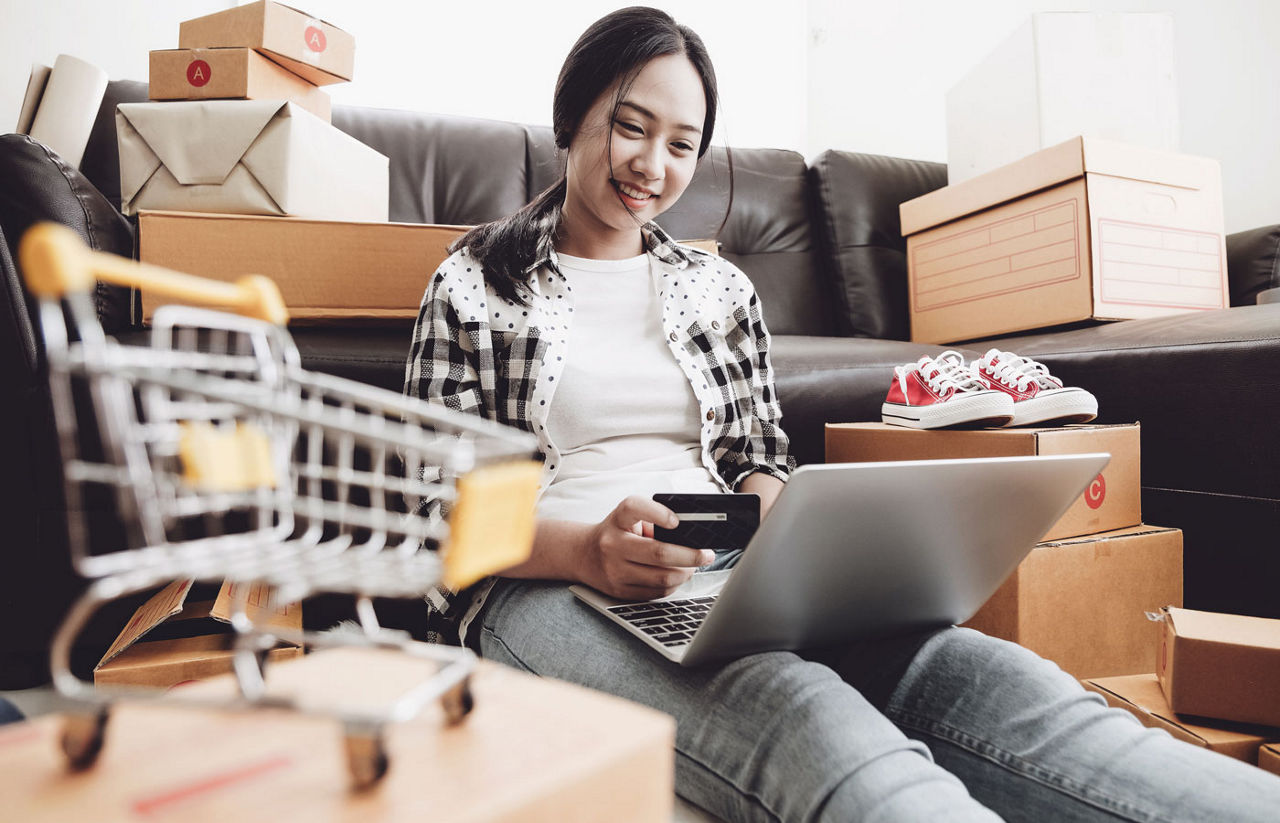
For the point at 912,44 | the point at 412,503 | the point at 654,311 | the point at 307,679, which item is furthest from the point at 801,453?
the point at 912,44

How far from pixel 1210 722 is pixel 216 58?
1594 mm

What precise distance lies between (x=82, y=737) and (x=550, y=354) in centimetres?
62

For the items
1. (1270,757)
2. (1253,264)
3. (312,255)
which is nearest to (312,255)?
(312,255)

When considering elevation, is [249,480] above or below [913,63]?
below

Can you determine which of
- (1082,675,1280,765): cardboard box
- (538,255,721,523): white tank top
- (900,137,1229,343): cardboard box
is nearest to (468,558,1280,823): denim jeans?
(538,255,721,523): white tank top

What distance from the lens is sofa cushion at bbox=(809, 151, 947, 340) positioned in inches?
78.6

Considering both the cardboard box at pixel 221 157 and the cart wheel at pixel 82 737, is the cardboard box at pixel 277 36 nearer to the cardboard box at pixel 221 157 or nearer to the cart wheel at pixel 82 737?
the cardboard box at pixel 221 157

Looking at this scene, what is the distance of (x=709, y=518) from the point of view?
0.71m

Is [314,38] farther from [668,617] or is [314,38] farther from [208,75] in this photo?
[668,617]

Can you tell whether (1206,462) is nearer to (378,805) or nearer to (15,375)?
(378,805)

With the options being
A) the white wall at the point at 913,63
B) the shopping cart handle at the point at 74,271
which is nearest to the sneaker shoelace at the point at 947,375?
the shopping cart handle at the point at 74,271

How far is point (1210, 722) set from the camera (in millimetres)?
817

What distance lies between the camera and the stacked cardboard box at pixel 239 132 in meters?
1.17

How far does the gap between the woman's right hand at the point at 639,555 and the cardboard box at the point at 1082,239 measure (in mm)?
1223
